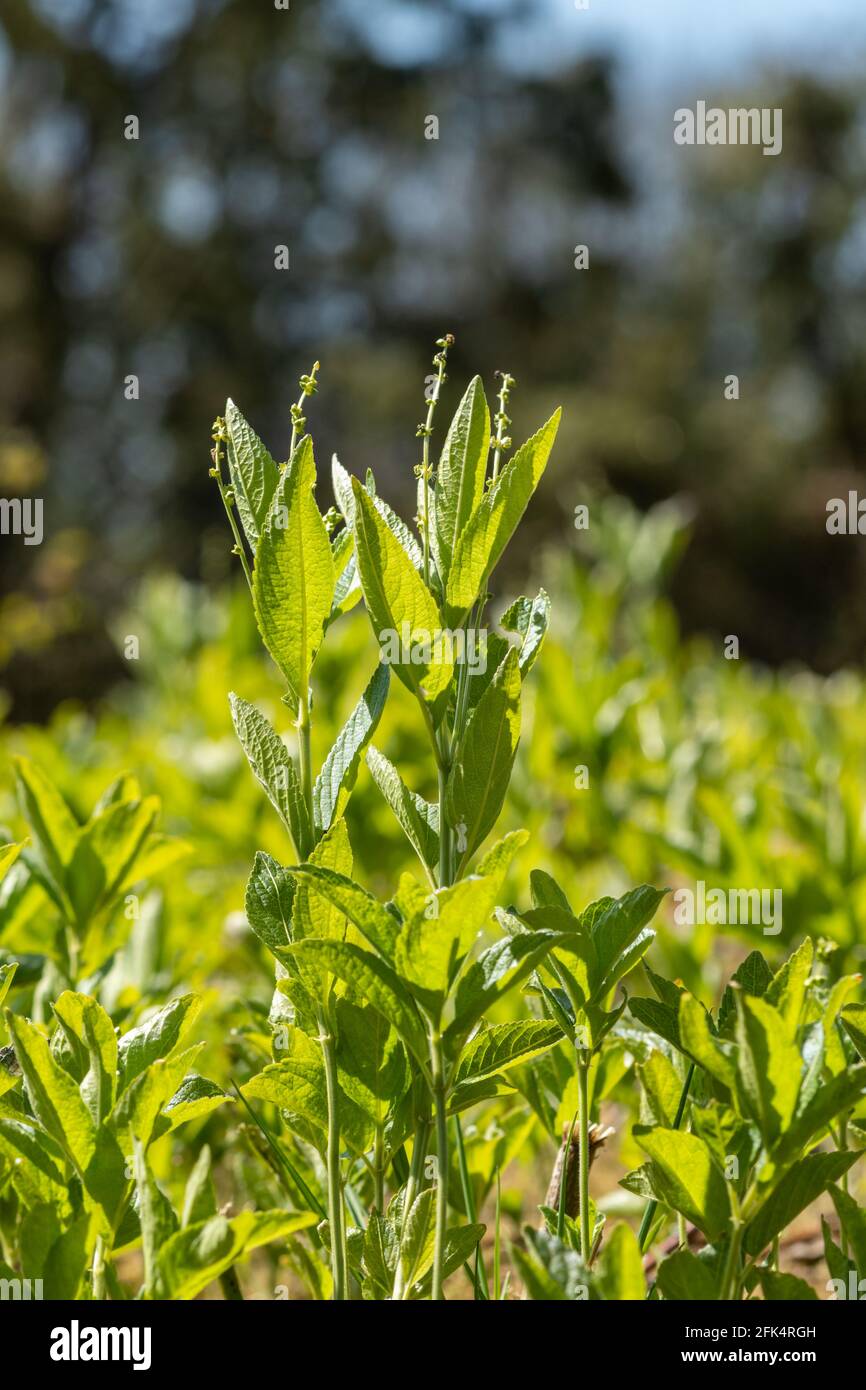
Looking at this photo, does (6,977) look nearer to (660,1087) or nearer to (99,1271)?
(99,1271)

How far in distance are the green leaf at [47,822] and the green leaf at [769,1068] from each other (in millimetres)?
817

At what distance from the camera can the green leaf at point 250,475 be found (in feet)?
3.08

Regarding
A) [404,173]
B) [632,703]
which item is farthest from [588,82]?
[632,703]

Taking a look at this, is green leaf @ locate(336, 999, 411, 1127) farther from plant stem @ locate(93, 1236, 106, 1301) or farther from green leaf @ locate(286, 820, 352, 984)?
plant stem @ locate(93, 1236, 106, 1301)

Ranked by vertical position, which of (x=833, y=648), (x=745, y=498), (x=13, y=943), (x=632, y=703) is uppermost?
(x=745, y=498)

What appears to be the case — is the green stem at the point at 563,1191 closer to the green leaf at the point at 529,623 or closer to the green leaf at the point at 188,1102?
the green leaf at the point at 188,1102

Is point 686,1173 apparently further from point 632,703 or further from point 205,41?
point 205,41

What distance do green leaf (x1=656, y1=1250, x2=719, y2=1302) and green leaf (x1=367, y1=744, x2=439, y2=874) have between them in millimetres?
312

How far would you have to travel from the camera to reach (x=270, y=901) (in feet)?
3.11

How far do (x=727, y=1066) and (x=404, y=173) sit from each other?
17452mm

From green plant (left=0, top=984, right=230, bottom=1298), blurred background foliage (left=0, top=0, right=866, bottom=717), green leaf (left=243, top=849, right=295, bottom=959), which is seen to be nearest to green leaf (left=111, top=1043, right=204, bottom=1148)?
green plant (left=0, top=984, right=230, bottom=1298)

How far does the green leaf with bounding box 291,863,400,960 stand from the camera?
2.64ft

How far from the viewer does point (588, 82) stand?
1695cm
